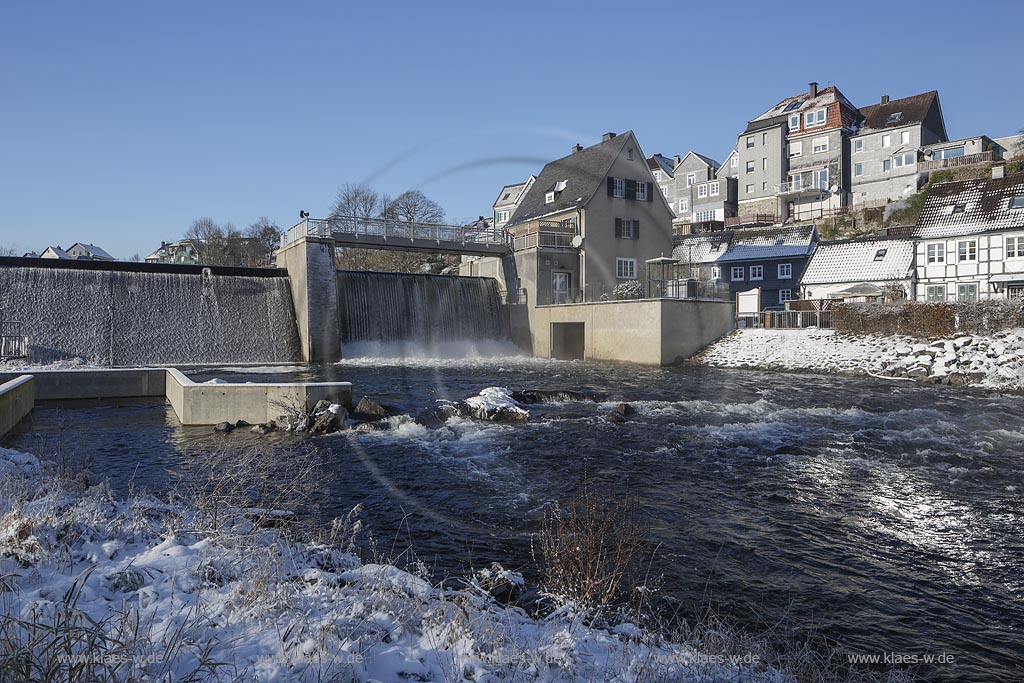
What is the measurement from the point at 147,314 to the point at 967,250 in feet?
168

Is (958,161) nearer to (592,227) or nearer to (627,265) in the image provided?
(627,265)

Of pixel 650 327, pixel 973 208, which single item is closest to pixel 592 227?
pixel 650 327

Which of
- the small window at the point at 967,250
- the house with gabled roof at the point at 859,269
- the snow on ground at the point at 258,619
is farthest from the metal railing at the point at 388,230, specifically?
the snow on ground at the point at 258,619

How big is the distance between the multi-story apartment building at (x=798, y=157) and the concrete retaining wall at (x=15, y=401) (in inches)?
2641

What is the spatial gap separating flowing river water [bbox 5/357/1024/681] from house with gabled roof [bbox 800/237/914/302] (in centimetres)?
2329

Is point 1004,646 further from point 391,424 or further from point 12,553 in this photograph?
point 391,424

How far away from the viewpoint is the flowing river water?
7156 millimetres

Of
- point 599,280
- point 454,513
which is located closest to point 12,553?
point 454,513

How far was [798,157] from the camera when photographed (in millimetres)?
73250

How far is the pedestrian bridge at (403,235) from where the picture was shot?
38344 millimetres

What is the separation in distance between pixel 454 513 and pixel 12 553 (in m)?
5.89

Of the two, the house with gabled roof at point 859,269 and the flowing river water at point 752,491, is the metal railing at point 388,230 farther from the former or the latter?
the house with gabled roof at point 859,269

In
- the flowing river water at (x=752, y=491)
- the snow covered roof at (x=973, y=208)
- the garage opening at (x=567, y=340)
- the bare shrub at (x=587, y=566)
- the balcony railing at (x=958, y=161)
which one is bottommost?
the flowing river water at (x=752, y=491)

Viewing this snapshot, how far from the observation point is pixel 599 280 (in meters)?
47.3
